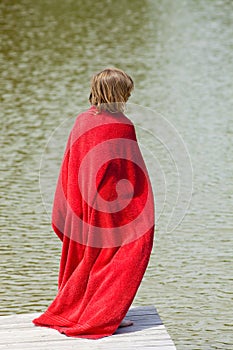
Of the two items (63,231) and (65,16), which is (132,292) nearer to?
(63,231)

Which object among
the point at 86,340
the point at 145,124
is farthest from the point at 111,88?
the point at 145,124

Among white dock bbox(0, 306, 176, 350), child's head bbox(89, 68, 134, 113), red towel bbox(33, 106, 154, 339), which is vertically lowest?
white dock bbox(0, 306, 176, 350)

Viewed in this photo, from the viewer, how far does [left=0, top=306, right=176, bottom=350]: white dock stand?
4590 mm

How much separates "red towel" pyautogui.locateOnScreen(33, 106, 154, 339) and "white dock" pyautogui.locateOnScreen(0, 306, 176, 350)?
0.07m

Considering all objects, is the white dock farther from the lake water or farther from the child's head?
the child's head

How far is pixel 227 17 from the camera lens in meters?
20.2

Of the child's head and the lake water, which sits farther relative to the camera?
the lake water

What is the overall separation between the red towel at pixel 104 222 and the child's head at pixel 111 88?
0.07m

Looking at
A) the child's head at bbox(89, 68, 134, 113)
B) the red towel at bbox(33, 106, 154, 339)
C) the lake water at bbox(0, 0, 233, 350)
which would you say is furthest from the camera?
the lake water at bbox(0, 0, 233, 350)

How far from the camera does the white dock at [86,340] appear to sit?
4590 mm

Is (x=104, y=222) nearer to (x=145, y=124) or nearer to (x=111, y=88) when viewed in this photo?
(x=111, y=88)

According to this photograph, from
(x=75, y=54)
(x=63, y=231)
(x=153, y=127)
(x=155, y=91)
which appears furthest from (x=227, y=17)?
(x=63, y=231)

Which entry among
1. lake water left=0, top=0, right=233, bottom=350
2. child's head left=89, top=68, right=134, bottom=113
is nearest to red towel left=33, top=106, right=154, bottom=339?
child's head left=89, top=68, right=134, bottom=113

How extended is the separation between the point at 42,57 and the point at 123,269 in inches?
460
